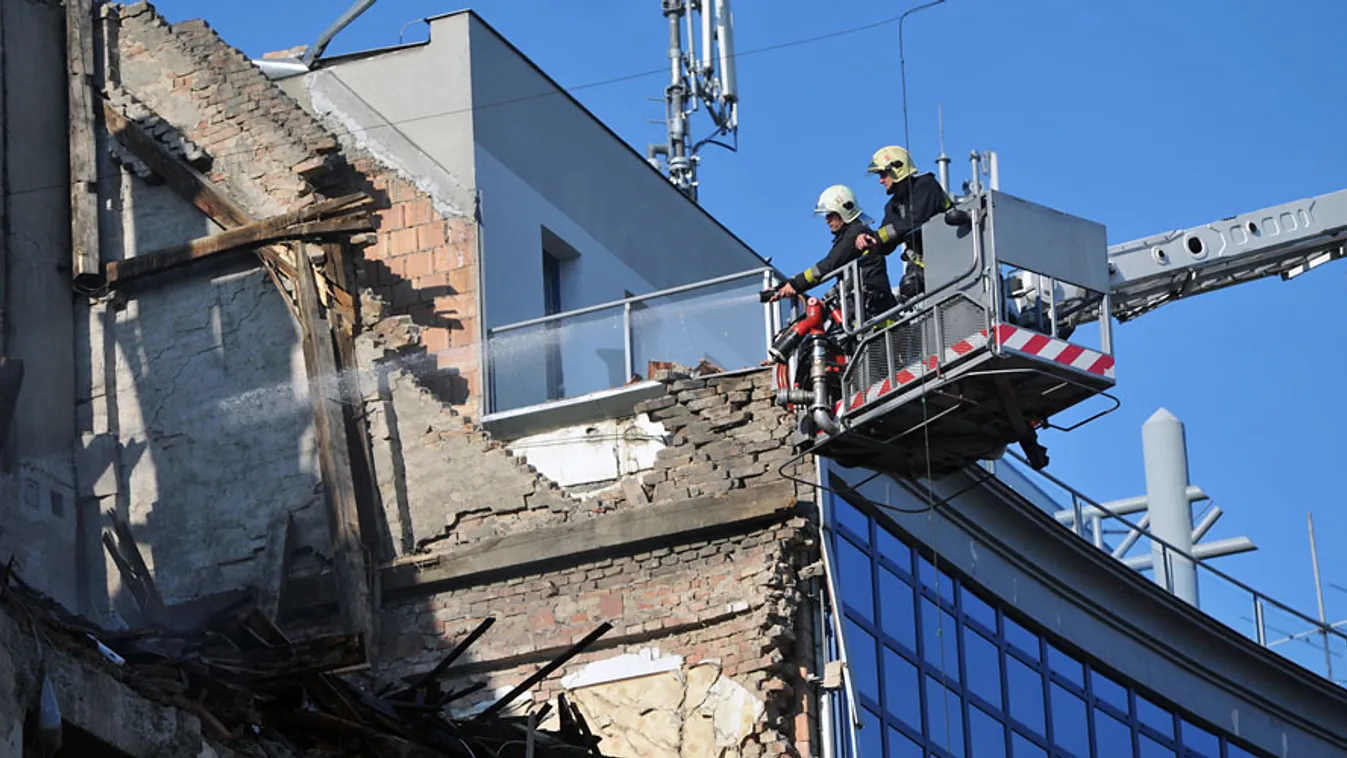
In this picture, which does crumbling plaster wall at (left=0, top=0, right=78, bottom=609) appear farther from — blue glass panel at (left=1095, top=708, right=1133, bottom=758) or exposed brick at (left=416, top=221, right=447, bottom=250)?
blue glass panel at (left=1095, top=708, right=1133, bottom=758)

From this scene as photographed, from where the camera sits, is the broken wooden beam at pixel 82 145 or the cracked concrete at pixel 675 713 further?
the broken wooden beam at pixel 82 145

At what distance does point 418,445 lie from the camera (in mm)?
22141

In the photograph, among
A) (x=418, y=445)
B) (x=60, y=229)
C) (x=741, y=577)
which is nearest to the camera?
(x=741, y=577)

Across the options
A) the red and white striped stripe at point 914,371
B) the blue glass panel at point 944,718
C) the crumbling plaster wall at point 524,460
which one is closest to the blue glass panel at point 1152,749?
the blue glass panel at point 944,718

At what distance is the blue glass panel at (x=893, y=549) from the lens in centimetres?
2139

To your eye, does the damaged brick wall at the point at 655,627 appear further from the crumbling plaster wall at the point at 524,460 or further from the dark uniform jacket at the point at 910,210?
the dark uniform jacket at the point at 910,210

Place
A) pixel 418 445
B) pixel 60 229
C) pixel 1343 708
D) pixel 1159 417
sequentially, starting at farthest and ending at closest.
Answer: pixel 1159 417
pixel 1343 708
pixel 60 229
pixel 418 445

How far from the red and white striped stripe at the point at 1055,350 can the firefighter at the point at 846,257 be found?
1490 mm

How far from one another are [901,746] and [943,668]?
Answer: 1218 mm

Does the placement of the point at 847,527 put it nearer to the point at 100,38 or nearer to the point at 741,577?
the point at 741,577

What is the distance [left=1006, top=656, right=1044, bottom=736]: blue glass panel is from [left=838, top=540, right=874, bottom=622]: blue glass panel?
8.24 ft

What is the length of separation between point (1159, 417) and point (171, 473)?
13831mm

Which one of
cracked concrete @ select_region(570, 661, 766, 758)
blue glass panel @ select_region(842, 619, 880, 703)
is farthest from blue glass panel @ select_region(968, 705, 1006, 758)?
cracked concrete @ select_region(570, 661, 766, 758)

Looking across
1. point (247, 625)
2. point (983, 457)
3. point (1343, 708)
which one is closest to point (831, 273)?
point (983, 457)
